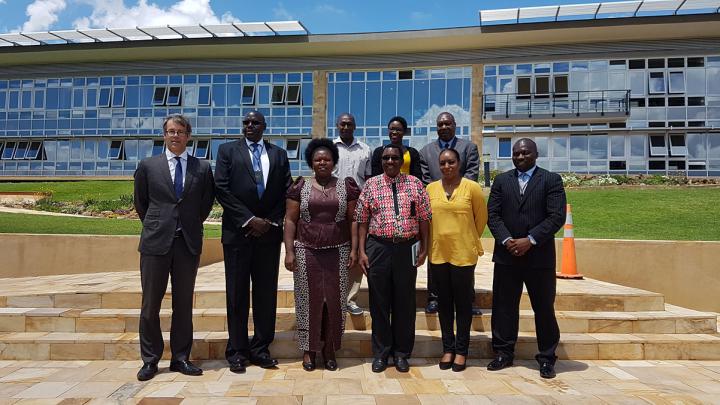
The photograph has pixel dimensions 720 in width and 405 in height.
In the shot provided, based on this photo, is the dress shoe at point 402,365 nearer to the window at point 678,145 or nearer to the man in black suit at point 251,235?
the man in black suit at point 251,235

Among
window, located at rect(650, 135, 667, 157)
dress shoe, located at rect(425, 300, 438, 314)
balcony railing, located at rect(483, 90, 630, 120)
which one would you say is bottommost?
dress shoe, located at rect(425, 300, 438, 314)

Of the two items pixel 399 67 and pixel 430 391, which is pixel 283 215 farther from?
pixel 399 67

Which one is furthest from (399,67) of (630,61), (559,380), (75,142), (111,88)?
(559,380)

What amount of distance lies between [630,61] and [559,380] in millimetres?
24272

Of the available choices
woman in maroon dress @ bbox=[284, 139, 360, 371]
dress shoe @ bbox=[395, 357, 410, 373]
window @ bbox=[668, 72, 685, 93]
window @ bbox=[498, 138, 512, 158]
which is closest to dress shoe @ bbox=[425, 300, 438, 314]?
dress shoe @ bbox=[395, 357, 410, 373]

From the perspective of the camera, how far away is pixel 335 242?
13.9 ft

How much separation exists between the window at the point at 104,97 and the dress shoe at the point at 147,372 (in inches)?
1105

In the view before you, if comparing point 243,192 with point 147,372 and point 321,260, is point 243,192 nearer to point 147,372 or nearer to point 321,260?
point 321,260

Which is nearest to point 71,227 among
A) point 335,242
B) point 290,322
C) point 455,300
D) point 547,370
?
point 290,322

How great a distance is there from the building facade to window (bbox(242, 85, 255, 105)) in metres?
0.08

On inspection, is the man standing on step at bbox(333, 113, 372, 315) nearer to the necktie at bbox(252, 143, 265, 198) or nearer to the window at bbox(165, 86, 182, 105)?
the necktie at bbox(252, 143, 265, 198)

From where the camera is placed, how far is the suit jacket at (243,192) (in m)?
4.19

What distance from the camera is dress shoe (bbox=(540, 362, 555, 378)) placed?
4.12 meters

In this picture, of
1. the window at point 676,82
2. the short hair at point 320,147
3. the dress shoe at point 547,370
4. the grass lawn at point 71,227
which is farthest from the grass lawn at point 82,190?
the window at point 676,82
